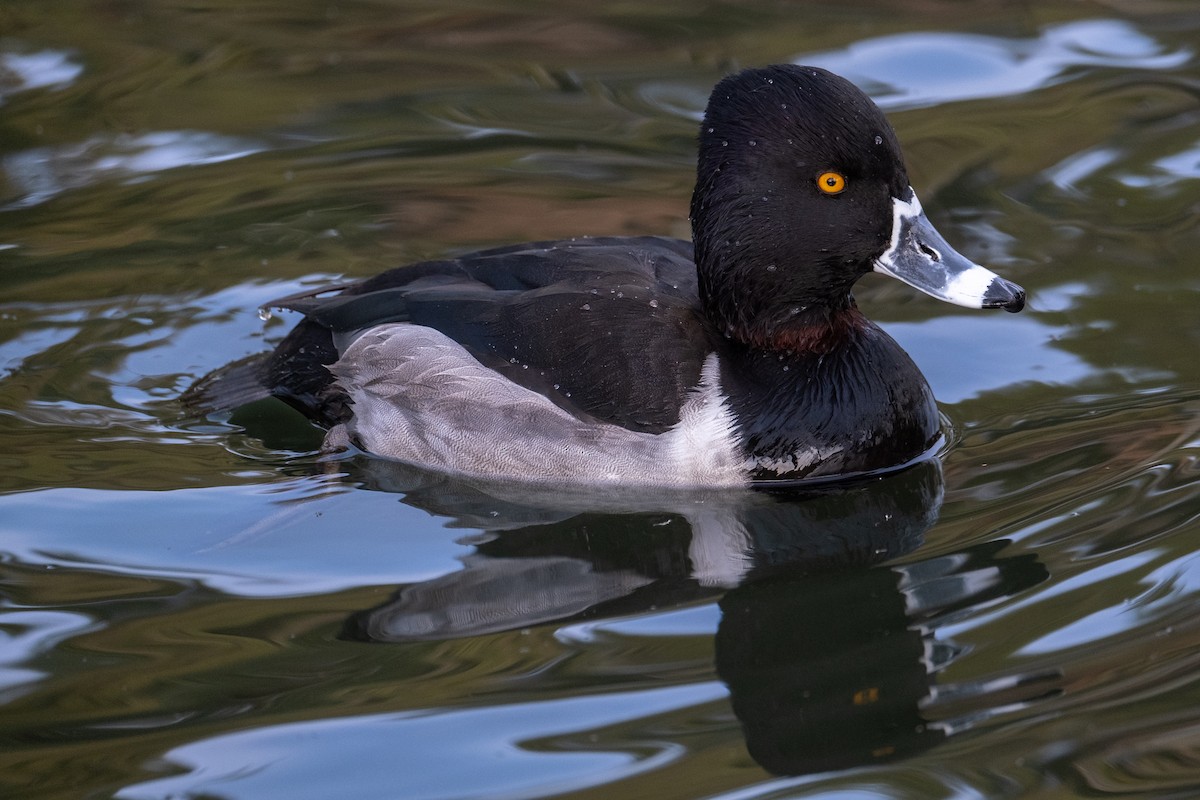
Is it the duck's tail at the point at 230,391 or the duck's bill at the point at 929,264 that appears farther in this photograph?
the duck's tail at the point at 230,391

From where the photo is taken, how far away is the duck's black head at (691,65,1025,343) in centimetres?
516

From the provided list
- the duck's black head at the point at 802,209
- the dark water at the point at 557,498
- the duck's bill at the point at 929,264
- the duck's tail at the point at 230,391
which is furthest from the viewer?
the duck's tail at the point at 230,391

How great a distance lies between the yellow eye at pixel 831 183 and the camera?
17.2 ft

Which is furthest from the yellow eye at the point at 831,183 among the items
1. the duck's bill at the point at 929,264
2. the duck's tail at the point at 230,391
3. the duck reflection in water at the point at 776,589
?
the duck's tail at the point at 230,391

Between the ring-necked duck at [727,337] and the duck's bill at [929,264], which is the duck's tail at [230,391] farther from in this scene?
the duck's bill at [929,264]

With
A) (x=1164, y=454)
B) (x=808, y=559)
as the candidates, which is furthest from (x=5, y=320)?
(x=1164, y=454)

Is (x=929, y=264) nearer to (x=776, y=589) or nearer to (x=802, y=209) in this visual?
(x=802, y=209)

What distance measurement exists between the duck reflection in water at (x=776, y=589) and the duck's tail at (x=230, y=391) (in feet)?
2.07

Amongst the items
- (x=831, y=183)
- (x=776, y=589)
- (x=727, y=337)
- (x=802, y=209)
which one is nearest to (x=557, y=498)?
(x=727, y=337)

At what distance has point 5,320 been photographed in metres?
6.92

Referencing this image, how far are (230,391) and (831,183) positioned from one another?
101 inches

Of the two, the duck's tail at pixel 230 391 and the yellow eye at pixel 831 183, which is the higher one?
the yellow eye at pixel 831 183

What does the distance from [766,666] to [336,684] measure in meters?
1.20

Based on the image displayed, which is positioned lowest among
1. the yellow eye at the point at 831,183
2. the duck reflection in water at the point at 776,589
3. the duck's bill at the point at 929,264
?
the duck reflection in water at the point at 776,589
